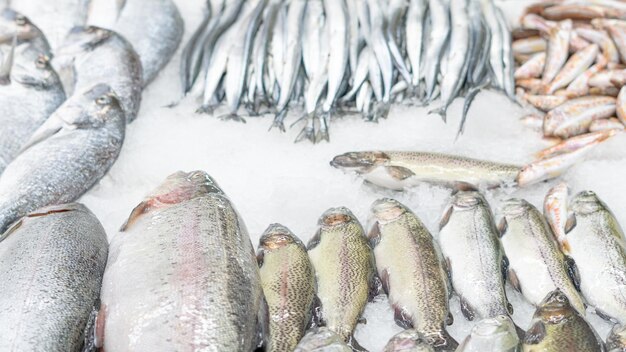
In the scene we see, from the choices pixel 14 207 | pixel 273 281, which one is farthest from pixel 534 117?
pixel 14 207

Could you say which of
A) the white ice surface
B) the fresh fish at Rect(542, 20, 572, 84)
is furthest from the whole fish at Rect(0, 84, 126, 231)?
the fresh fish at Rect(542, 20, 572, 84)

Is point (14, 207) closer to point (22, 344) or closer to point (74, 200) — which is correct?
point (74, 200)

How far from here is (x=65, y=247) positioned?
2770 millimetres

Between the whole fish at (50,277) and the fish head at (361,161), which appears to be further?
the fish head at (361,161)

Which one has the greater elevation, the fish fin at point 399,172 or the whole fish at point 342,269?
the fish fin at point 399,172

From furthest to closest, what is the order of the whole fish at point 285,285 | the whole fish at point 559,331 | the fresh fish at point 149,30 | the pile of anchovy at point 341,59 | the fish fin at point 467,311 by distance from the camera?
1. the fresh fish at point 149,30
2. the pile of anchovy at point 341,59
3. the fish fin at point 467,311
4. the whole fish at point 285,285
5. the whole fish at point 559,331

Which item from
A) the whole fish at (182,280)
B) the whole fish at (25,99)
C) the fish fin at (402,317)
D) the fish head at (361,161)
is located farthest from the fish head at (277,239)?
the whole fish at (25,99)

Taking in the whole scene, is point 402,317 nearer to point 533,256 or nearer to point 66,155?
point 533,256

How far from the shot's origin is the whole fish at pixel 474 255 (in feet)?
9.48

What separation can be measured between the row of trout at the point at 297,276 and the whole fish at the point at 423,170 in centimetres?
20

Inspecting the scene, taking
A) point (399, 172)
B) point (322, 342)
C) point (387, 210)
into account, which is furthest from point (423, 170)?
point (322, 342)

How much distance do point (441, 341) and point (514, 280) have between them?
56cm

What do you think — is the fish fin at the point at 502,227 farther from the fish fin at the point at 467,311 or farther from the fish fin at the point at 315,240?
the fish fin at the point at 315,240

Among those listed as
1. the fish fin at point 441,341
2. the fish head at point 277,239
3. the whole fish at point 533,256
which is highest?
the fish head at point 277,239
